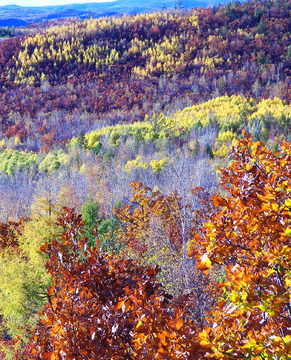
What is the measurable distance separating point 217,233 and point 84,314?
63.4 inches

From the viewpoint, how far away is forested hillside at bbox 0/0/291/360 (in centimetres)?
188

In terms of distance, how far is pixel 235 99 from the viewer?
62.6 metres

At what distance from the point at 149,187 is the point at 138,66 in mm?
78941

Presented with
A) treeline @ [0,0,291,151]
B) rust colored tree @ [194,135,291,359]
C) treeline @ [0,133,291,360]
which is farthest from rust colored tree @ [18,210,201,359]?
treeline @ [0,0,291,151]

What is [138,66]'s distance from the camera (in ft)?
292

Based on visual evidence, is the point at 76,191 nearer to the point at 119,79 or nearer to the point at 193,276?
the point at 193,276

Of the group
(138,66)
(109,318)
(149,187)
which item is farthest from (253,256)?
(138,66)

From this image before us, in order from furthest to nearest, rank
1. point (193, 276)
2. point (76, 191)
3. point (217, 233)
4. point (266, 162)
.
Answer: point (76, 191)
point (193, 276)
point (266, 162)
point (217, 233)

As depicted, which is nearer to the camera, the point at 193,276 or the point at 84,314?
the point at 84,314

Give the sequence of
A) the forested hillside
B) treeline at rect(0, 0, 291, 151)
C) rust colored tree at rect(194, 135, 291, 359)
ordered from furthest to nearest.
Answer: treeline at rect(0, 0, 291, 151)
the forested hillside
rust colored tree at rect(194, 135, 291, 359)

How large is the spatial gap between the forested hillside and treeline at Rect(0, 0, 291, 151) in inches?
20.6

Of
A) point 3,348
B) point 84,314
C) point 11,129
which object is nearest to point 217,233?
point 84,314

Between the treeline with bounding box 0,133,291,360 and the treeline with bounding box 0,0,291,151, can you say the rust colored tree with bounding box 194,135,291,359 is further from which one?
the treeline with bounding box 0,0,291,151

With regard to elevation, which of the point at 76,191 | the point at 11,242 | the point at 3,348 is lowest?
the point at 76,191
